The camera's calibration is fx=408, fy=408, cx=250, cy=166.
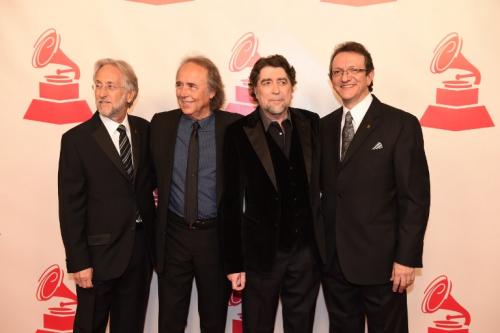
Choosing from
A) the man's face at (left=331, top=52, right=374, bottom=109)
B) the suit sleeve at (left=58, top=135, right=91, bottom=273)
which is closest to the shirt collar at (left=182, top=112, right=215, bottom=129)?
the suit sleeve at (left=58, top=135, right=91, bottom=273)

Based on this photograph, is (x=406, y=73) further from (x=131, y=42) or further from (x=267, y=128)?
(x=131, y=42)

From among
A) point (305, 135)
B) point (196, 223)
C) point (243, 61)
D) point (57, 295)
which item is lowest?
point (57, 295)

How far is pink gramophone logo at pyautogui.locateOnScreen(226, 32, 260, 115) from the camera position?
9.22ft

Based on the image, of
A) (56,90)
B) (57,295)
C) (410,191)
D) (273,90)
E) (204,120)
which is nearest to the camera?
(410,191)

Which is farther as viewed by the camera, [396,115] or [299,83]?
[299,83]

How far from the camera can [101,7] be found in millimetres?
2850

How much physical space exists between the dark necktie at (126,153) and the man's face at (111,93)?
3.2 inches

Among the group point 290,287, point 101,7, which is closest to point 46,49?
point 101,7

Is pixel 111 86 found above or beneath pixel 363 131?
above

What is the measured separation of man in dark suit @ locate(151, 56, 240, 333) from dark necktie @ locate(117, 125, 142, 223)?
0.47 feet

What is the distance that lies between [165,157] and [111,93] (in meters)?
0.44

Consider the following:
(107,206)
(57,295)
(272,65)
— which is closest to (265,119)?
(272,65)

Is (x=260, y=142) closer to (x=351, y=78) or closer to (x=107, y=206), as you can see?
(x=351, y=78)

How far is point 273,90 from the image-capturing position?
6.84 feet
